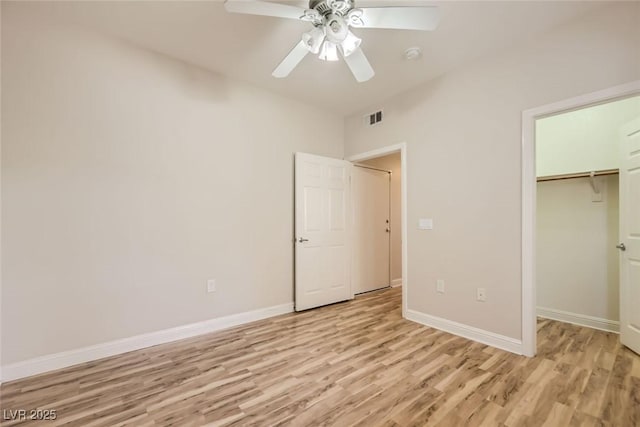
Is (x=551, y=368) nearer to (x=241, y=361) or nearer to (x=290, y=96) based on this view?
(x=241, y=361)

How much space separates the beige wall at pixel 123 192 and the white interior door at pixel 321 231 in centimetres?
28

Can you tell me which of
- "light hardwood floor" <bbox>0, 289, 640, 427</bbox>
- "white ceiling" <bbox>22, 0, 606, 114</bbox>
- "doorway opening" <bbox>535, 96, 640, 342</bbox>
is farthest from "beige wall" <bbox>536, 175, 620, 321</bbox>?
"white ceiling" <bbox>22, 0, 606, 114</bbox>

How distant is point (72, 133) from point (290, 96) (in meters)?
2.26

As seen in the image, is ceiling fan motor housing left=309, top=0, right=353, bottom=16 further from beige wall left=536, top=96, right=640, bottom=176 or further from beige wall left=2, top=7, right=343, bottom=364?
beige wall left=536, top=96, right=640, bottom=176

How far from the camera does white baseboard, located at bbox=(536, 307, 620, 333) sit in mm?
2816

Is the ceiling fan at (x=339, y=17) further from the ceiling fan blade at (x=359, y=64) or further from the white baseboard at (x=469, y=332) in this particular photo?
the white baseboard at (x=469, y=332)

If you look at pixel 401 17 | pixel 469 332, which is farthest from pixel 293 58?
pixel 469 332

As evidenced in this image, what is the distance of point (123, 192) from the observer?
248cm

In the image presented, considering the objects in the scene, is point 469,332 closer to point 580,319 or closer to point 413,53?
point 580,319

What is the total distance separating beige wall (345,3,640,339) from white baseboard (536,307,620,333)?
1.23 m

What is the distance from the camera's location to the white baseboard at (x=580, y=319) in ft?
9.24

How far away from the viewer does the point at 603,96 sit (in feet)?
6.75

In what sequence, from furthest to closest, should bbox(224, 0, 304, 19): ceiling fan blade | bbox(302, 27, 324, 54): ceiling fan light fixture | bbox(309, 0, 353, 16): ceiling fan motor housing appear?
1. bbox(302, 27, 324, 54): ceiling fan light fixture
2. bbox(309, 0, 353, 16): ceiling fan motor housing
3. bbox(224, 0, 304, 19): ceiling fan blade

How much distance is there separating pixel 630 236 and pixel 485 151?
1365mm
